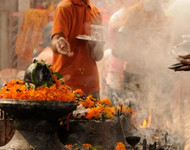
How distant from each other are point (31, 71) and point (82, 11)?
1598 mm

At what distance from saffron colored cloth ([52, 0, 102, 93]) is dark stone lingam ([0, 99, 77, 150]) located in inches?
40.2

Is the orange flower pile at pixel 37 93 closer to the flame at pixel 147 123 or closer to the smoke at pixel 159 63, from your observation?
the smoke at pixel 159 63

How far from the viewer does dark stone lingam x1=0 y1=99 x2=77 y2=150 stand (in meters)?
4.91

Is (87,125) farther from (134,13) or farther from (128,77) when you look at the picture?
(134,13)

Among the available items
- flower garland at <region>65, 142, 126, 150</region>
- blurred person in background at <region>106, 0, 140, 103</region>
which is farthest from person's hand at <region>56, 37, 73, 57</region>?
blurred person in background at <region>106, 0, 140, 103</region>

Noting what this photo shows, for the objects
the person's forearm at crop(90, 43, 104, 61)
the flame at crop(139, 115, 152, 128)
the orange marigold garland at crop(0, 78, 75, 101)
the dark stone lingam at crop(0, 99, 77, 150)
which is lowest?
the flame at crop(139, 115, 152, 128)

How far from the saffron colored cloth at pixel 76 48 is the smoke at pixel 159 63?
1.50 m

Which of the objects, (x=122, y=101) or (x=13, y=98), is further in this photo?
(x=122, y=101)

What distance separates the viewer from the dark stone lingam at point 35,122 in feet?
16.1

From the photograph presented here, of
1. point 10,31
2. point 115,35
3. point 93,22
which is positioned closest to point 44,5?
point 10,31

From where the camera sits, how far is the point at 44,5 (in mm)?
14641

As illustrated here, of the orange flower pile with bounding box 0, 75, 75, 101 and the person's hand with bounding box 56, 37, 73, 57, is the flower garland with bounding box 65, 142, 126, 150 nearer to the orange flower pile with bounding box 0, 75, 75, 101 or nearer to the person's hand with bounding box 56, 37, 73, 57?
the orange flower pile with bounding box 0, 75, 75, 101

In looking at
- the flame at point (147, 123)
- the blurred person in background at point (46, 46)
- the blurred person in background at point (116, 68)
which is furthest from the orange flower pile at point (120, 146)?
the blurred person in background at point (46, 46)

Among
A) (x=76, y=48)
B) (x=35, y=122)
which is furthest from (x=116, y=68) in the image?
(x=35, y=122)
